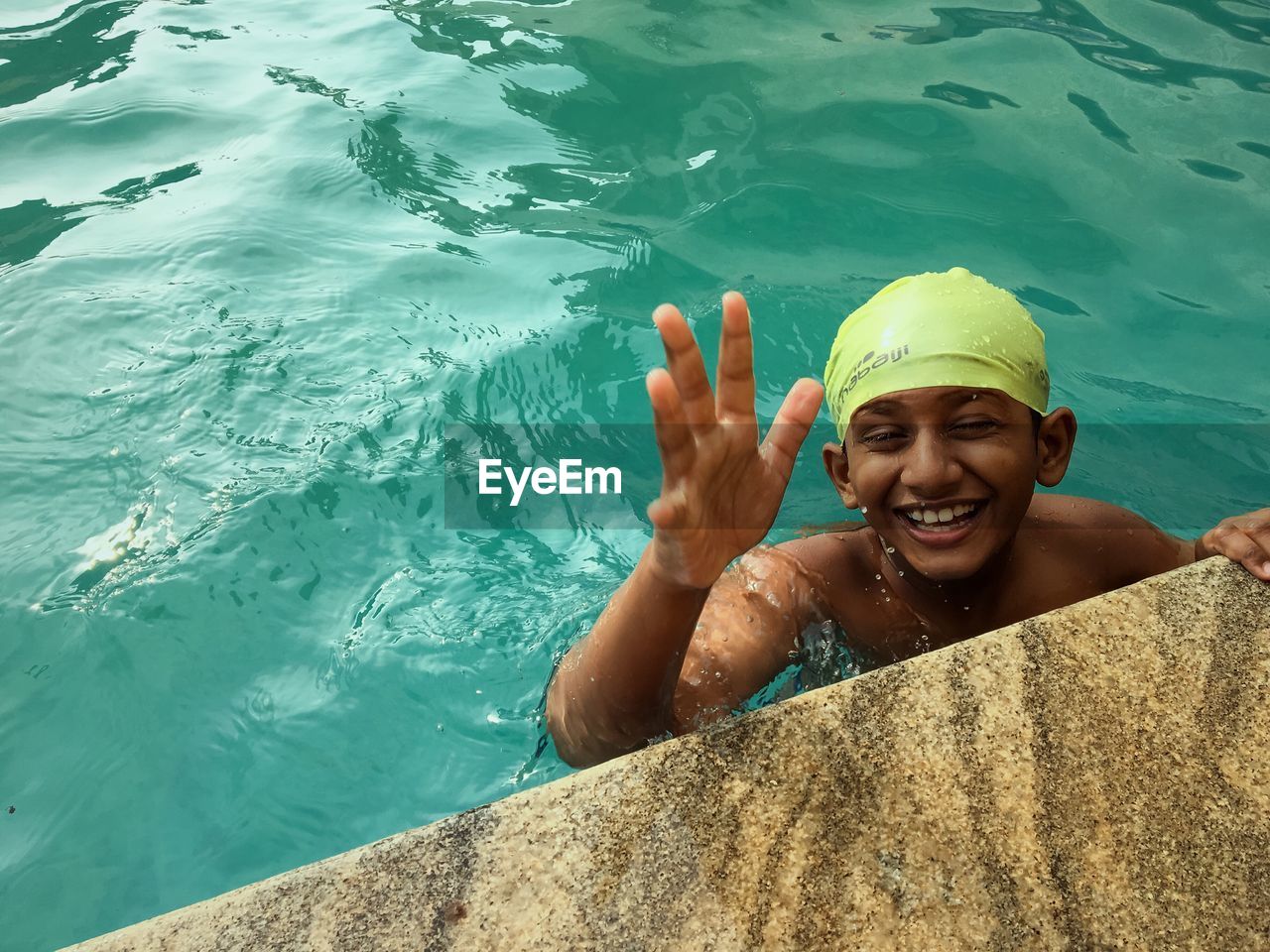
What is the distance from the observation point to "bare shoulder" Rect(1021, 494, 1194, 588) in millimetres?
3201

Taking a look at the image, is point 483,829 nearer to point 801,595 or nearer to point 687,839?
point 687,839

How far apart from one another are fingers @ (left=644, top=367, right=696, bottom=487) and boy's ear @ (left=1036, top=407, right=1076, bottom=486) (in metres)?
1.32

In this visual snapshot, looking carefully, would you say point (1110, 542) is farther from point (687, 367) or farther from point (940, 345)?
point (687, 367)

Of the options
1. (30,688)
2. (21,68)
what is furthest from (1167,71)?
(21,68)

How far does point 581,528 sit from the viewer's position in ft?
14.8

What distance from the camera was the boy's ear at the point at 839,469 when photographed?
9.97 ft

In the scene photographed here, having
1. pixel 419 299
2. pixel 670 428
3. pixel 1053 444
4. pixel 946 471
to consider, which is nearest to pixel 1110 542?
pixel 1053 444

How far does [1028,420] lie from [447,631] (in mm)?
2225

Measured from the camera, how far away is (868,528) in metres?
3.36

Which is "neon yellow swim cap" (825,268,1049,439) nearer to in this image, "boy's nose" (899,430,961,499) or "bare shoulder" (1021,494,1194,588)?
"boy's nose" (899,430,961,499)

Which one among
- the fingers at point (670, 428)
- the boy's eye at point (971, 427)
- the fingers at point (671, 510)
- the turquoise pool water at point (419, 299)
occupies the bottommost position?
the turquoise pool water at point (419, 299)

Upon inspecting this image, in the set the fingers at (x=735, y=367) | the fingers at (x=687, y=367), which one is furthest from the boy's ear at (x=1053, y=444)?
the fingers at (x=687, y=367)

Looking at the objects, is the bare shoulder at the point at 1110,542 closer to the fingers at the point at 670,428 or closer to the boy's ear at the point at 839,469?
the boy's ear at the point at 839,469

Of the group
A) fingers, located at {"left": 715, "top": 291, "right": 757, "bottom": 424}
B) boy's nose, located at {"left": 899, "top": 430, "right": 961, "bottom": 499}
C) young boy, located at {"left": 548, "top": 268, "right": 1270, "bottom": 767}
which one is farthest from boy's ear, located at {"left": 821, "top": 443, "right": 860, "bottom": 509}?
fingers, located at {"left": 715, "top": 291, "right": 757, "bottom": 424}
